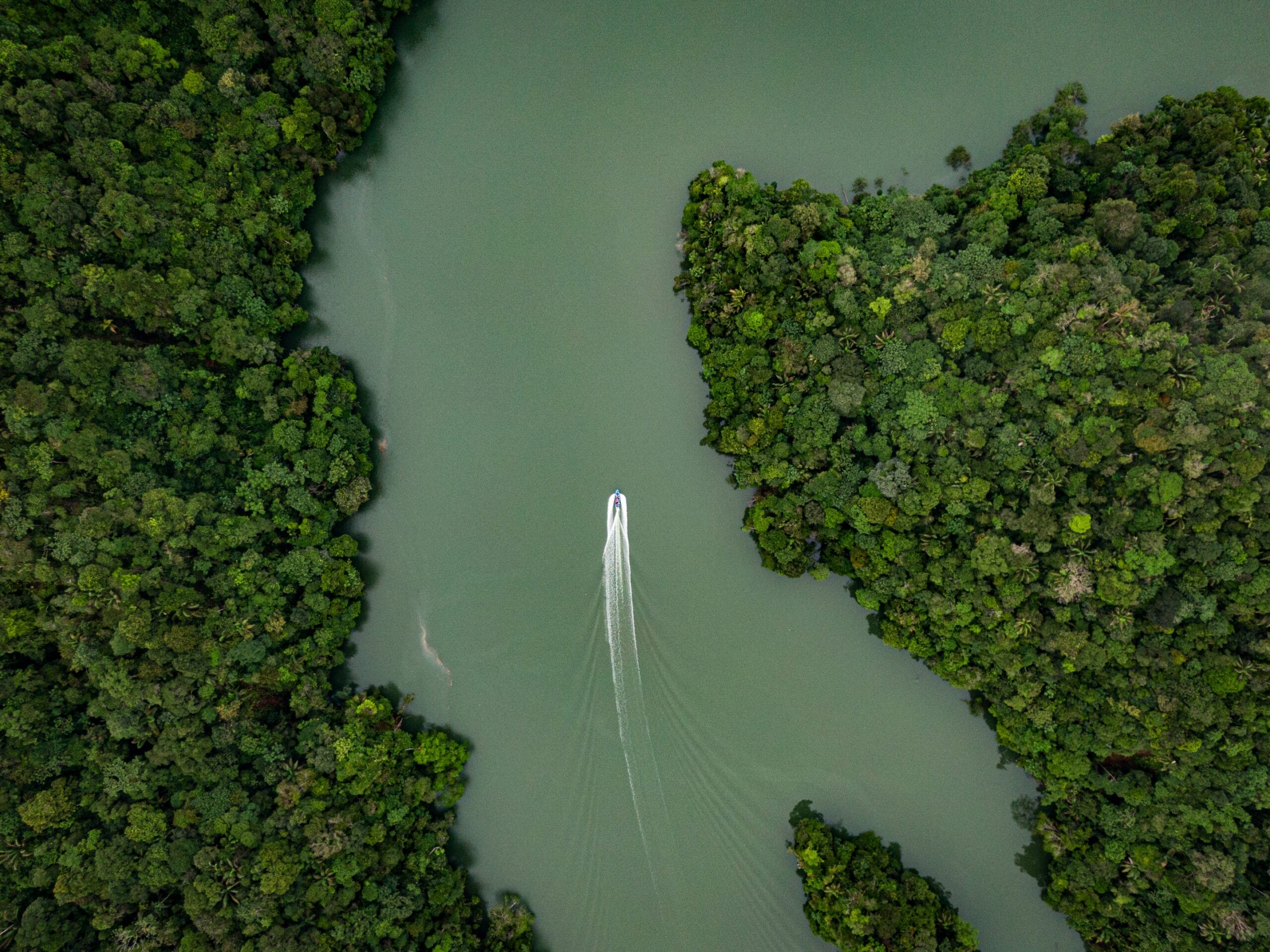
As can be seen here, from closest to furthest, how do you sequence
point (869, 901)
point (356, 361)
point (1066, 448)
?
point (1066, 448) < point (869, 901) < point (356, 361)

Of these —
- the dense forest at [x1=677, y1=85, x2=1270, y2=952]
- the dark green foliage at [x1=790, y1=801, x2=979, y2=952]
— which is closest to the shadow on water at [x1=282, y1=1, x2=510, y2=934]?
the dark green foliage at [x1=790, y1=801, x2=979, y2=952]

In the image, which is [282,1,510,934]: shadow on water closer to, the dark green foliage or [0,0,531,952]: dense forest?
[0,0,531,952]: dense forest

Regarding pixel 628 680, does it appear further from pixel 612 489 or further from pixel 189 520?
pixel 189 520

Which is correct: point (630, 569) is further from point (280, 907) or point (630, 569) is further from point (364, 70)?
point (364, 70)

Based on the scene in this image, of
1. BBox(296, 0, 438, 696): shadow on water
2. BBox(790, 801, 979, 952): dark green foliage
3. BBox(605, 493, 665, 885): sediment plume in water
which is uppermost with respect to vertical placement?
BBox(296, 0, 438, 696): shadow on water

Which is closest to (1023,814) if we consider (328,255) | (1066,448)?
(1066,448)

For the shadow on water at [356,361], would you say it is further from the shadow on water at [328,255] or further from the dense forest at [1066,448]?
the dense forest at [1066,448]
